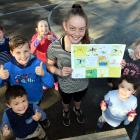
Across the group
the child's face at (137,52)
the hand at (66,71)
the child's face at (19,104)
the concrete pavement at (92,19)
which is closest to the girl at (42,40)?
the concrete pavement at (92,19)

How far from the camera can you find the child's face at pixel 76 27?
379 centimetres

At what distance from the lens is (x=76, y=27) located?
3.80 metres

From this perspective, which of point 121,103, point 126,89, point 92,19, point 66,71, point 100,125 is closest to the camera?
point 66,71

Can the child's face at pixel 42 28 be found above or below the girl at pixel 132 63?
above

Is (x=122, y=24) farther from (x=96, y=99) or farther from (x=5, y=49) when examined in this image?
(x=5, y=49)

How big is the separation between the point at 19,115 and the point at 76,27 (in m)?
1.32

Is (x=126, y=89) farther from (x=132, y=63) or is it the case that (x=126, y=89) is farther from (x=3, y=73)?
(x=3, y=73)

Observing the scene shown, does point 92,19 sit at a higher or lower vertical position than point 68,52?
lower

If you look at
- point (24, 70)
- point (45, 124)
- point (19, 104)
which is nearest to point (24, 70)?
point (24, 70)

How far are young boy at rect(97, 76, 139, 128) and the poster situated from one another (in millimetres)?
216

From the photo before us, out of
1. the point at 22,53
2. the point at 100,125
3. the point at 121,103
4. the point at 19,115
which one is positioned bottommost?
the point at 100,125

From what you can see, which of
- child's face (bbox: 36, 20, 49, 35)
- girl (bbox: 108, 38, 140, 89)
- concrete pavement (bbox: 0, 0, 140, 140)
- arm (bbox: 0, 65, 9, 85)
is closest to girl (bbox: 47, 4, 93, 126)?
arm (bbox: 0, 65, 9, 85)

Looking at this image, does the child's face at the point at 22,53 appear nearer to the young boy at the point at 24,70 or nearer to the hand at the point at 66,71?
the young boy at the point at 24,70

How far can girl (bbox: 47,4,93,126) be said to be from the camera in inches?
150
